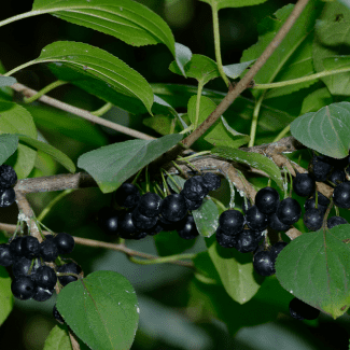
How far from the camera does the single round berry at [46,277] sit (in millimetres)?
811

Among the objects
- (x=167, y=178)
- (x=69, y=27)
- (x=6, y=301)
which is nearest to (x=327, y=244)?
(x=167, y=178)

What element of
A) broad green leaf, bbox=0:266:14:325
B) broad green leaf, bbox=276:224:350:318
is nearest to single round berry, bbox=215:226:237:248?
broad green leaf, bbox=276:224:350:318

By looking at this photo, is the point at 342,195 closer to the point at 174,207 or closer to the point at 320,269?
the point at 320,269

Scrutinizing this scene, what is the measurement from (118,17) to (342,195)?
50cm

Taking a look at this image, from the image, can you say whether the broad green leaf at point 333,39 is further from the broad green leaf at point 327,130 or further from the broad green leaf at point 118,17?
the broad green leaf at point 118,17

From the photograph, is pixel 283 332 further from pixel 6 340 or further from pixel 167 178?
pixel 6 340

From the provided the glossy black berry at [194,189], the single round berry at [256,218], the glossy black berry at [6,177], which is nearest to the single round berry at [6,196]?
→ the glossy black berry at [6,177]

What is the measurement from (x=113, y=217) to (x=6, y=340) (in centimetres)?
179

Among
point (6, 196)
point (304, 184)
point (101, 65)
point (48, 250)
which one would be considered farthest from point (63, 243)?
point (304, 184)

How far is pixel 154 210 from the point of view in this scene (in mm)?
772

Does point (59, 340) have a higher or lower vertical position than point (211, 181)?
lower

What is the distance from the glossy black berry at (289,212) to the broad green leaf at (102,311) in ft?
1.02

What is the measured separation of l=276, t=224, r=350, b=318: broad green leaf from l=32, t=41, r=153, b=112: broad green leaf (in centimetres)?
38

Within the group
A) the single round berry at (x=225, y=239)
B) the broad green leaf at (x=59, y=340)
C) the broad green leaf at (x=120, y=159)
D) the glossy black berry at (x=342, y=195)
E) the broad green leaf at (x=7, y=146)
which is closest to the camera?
the broad green leaf at (x=120, y=159)
